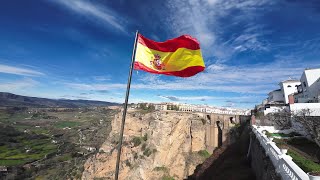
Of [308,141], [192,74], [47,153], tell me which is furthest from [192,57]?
[47,153]

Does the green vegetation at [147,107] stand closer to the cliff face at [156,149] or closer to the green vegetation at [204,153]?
the cliff face at [156,149]

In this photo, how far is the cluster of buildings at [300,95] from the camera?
2577cm

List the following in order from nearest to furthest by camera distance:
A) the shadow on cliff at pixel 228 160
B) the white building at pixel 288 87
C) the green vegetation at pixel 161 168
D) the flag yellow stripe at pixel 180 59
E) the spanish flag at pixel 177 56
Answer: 1. the spanish flag at pixel 177 56
2. the flag yellow stripe at pixel 180 59
3. the shadow on cliff at pixel 228 160
4. the green vegetation at pixel 161 168
5. the white building at pixel 288 87

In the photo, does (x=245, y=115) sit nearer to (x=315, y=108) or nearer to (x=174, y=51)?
(x=315, y=108)

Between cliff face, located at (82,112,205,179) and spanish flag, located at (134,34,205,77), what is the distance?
27229 mm

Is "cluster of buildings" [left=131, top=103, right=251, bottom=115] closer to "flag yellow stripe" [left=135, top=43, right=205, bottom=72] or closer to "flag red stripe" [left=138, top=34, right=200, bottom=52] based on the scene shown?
"flag yellow stripe" [left=135, top=43, right=205, bottom=72]

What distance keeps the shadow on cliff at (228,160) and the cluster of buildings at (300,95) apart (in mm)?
4338

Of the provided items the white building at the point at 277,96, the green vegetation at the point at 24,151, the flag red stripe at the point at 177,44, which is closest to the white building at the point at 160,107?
the white building at the point at 277,96

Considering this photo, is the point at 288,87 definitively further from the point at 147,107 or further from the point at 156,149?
the point at 156,149

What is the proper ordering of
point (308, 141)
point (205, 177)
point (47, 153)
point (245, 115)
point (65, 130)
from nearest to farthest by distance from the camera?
point (308, 141), point (205, 177), point (245, 115), point (47, 153), point (65, 130)

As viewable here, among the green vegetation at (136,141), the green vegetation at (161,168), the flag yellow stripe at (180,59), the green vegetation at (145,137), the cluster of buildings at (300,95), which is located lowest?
the green vegetation at (161,168)

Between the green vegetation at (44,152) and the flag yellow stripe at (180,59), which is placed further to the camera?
the green vegetation at (44,152)

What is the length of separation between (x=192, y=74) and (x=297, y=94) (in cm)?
3744

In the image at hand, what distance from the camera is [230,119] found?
120ft
